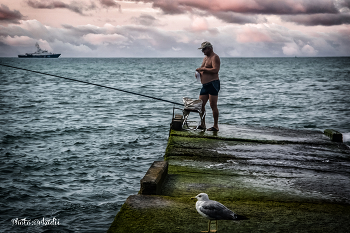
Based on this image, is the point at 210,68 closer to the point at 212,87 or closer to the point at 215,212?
the point at 212,87

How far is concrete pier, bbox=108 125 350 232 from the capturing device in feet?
11.3

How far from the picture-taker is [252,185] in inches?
186

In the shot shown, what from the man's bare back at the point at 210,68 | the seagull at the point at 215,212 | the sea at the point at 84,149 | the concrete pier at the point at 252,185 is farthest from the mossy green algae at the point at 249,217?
the man's bare back at the point at 210,68

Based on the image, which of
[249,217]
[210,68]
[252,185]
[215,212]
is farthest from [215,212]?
[210,68]

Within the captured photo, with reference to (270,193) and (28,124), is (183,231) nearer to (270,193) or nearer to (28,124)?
(270,193)

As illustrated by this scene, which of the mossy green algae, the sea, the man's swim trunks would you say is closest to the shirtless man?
the man's swim trunks

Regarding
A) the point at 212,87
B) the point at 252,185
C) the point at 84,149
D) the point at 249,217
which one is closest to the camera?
the point at 249,217

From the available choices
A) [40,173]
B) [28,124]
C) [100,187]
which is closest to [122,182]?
[100,187]

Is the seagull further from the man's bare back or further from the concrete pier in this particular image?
the man's bare back

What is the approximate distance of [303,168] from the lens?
5.63m

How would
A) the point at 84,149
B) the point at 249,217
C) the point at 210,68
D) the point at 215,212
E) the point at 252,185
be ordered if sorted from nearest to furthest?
the point at 215,212 < the point at 249,217 < the point at 252,185 < the point at 210,68 < the point at 84,149

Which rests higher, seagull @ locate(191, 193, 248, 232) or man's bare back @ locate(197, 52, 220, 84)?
man's bare back @ locate(197, 52, 220, 84)

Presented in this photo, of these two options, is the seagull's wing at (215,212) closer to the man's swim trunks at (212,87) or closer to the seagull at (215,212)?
the seagull at (215,212)

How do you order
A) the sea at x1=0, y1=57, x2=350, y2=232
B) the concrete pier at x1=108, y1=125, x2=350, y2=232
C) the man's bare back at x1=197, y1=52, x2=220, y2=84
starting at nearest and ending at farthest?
the concrete pier at x1=108, y1=125, x2=350, y2=232
the sea at x1=0, y1=57, x2=350, y2=232
the man's bare back at x1=197, y1=52, x2=220, y2=84
